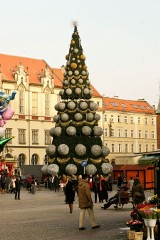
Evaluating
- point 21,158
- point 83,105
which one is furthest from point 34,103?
point 83,105

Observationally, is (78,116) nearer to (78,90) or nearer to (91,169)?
(78,90)

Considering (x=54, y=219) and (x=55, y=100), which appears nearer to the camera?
(x=54, y=219)

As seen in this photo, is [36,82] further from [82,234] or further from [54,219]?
[82,234]

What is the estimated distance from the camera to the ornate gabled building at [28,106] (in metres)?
85.4

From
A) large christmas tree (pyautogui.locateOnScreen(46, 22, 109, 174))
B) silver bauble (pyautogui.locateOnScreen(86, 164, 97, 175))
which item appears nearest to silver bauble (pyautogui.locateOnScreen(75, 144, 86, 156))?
large christmas tree (pyautogui.locateOnScreen(46, 22, 109, 174))

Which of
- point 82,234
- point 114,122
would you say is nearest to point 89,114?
point 82,234

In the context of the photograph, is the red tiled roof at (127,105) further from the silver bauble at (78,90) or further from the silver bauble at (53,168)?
the silver bauble at (53,168)

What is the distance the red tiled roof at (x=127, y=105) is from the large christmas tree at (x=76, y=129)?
53.2 metres

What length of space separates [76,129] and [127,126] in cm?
5968

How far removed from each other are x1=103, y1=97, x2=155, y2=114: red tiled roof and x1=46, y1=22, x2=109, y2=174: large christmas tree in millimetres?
53180

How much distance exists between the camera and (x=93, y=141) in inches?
2147

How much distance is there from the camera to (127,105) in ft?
379

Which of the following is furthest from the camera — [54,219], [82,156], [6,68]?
[6,68]

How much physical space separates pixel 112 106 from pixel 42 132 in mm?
24584
